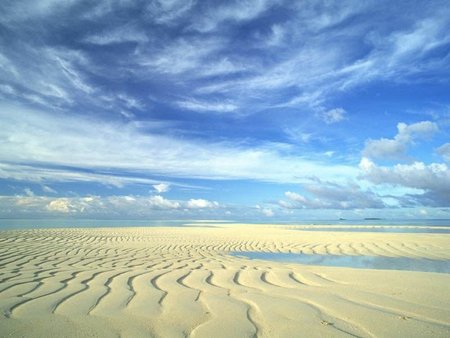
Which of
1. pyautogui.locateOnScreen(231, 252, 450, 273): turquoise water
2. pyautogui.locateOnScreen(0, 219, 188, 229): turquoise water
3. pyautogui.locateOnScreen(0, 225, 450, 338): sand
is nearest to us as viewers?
pyautogui.locateOnScreen(0, 225, 450, 338): sand

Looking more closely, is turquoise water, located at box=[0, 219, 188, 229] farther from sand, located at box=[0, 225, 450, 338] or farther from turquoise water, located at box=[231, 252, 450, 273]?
sand, located at box=[0, 225, 450, 338]

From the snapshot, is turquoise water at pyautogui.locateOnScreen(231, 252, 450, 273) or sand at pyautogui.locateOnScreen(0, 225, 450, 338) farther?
turquoise water at pyautogui.locateOnScreen(231, 252, 450, 273)

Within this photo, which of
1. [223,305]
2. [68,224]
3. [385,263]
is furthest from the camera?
[68,224]

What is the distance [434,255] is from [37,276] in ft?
45.6

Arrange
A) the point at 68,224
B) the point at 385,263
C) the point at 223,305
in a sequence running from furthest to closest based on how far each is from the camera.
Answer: the point at 68,224 → the point at 385,263 → the point at 223,305

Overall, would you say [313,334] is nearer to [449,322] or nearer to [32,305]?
[449,322]

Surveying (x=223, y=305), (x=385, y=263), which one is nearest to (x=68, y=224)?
(x=385, y=263)

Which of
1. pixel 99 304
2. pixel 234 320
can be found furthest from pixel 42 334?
pixel 234 320

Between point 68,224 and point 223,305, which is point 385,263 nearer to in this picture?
point 223,305

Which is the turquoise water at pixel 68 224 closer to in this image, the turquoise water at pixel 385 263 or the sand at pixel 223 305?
the turquoise water at pixel 385 263

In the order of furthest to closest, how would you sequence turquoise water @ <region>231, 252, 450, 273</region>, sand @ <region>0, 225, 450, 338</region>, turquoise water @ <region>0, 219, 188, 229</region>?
turquoise water @ <region>0, 219, 188, 229</region> < turquoise water @ <region>231, 252, 450, 273</region> < sand @ <region>0, 225, 450, 338</region>

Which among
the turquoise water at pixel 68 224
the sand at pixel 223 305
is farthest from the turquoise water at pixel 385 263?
the turquoise water at pixel 68 224

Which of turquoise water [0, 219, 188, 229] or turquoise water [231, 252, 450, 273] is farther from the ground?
turquoise water [0, 219, 188, 229]

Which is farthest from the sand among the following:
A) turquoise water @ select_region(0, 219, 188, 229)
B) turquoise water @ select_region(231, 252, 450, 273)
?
turquoise water @ select_region(0, 219, 188, 229)
